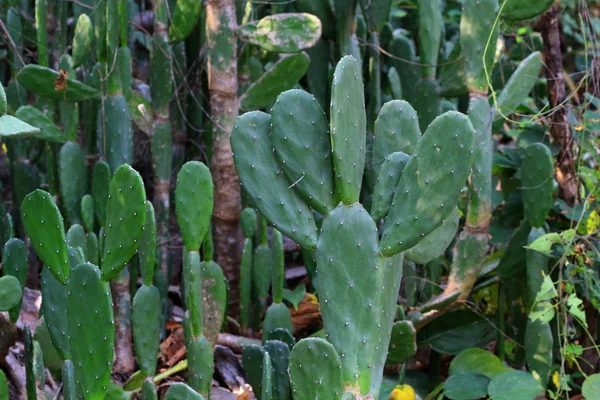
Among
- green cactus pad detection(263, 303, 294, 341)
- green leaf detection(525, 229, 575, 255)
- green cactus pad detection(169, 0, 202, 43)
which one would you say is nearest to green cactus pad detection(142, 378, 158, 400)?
green cactus pad detection(263, 303, 294, 341)

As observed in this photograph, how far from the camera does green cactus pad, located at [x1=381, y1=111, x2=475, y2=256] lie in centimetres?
165

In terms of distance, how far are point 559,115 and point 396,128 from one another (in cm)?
106

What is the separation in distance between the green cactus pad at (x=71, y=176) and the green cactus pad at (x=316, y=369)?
53.2 inches

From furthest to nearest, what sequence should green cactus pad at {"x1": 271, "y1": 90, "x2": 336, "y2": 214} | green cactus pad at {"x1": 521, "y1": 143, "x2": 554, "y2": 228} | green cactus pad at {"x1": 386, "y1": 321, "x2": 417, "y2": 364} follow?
green cactus pad at {"x1": 521, "y1": 143, "x2": 554, "y2": 228}, green cactus pad at {"x1": 386, "y1": 321, "x2": 417, "y2": 364}, green cactus pad at {"x1": 271, "y1": 90, "x2": 336, "y2": 214}

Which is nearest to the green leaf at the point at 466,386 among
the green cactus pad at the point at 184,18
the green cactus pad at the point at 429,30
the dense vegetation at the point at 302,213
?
the dense vegetation at the point at 302,213

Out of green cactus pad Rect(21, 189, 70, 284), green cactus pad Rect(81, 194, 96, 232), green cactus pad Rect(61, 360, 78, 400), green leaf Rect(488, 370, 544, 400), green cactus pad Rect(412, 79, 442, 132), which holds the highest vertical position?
green cactus pad Rect(412, 79, 442, 132)

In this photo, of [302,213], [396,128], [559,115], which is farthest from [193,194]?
[559,115]

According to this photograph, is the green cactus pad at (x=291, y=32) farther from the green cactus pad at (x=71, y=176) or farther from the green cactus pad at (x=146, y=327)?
the green cactus pad at (x=146, y=327)

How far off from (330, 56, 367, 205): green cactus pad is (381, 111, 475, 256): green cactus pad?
112 millimetres

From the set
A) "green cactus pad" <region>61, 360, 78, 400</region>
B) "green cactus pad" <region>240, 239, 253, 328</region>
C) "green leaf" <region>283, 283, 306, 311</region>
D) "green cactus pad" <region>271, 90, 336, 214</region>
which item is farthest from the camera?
"green leaf" <region>283, 283, 306, 311</region>

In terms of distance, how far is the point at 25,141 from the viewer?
3.20 metres

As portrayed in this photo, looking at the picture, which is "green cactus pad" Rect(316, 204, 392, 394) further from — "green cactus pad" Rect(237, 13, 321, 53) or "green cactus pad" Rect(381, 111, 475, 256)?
"green cactus pad" Rect(237, 13, 321, 53)

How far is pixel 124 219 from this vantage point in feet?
5.79

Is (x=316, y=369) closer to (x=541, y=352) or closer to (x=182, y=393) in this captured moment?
(x=182, y=393)
